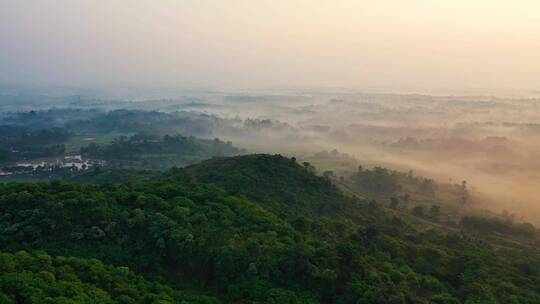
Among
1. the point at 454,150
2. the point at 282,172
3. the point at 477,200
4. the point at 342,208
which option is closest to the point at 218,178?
the point at 282,172

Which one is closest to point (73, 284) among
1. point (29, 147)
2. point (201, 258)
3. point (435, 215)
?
point (201, 258)

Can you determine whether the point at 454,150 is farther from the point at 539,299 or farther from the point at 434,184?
the point at 539,299

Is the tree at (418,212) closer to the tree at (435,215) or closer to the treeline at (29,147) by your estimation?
the tree at (435,215)

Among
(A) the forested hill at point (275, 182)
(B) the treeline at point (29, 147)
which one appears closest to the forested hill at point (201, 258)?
(A) the forested hill at point (275, 182)

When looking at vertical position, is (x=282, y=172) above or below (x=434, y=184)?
above

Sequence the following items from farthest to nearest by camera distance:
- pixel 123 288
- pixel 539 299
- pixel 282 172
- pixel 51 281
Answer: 1. pixel 282 172
2. pixel 539 299
3. pixel 123 288
4. pixel 51 281

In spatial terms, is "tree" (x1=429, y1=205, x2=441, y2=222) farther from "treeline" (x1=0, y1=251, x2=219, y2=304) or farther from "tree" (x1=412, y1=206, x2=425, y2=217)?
"treeline" (x1=0, y1=251, x2=219, y2=304)

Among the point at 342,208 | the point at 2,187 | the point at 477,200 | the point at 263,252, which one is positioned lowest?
the point at 477,200

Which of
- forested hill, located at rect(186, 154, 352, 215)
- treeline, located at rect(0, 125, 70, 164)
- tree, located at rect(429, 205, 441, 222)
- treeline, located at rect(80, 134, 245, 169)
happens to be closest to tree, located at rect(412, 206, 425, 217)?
tree, located at rect(429, 205, 441, 222)
